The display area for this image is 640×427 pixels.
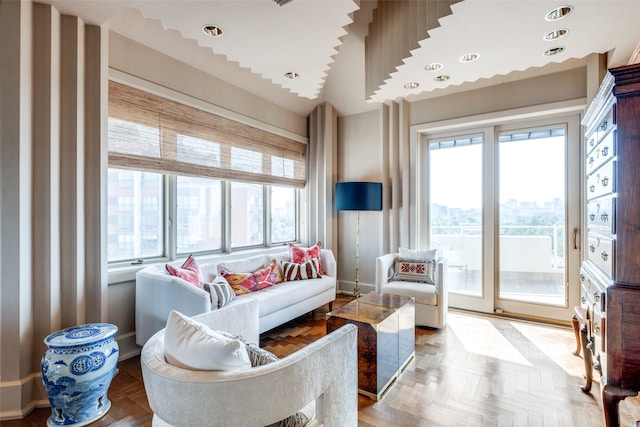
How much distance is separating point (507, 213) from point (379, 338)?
262cm

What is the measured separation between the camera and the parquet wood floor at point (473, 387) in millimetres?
1874

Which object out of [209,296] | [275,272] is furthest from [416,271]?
[209,296]

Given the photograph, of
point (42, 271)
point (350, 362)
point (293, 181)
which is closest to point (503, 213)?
point (293, 181)

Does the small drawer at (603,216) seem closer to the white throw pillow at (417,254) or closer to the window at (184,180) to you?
the white throw pillow at (417,254)

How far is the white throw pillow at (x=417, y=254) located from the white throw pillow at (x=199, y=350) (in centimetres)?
294

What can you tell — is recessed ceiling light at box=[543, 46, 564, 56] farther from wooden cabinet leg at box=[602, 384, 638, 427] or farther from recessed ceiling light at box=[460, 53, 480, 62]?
wooden cabinet leg at box=[602, 384, 638, 427]

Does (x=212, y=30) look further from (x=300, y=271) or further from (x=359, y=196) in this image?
(x=300, y=271)

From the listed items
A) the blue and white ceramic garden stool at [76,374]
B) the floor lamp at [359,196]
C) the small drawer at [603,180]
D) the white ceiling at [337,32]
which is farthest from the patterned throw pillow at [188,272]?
the small drawer at [603,180]

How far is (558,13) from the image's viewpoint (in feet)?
6.12

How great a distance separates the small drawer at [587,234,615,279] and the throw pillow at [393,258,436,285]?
5.70ft

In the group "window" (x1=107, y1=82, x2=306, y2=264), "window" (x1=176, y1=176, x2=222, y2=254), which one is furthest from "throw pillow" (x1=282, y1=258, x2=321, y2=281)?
"window" (x1=176, y1=176, x2=222, y2=254)

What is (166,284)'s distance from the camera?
7.87 feet

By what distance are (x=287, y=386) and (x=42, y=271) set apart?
196 centimetres

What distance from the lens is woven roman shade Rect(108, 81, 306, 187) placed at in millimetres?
2668
